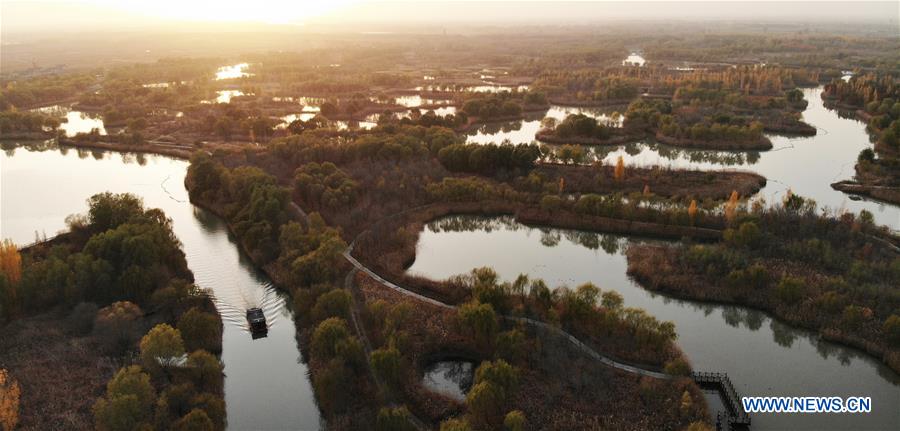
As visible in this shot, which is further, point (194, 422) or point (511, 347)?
point (511, 347)

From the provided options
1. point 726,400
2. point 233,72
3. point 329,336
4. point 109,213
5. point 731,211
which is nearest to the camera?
point 726,400

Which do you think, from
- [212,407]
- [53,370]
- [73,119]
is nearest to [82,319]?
[53,370]

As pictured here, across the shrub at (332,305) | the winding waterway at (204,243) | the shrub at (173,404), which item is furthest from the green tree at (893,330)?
the shrub at (173,404)

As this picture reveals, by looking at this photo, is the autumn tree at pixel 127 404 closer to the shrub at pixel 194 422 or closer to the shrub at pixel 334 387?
the shrub at pixel 194 422

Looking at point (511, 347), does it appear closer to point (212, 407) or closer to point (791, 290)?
point (212, 407)

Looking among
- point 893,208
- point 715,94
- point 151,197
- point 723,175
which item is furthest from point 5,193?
point 715,94

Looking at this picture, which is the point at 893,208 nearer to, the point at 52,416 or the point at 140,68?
the point at 52,416

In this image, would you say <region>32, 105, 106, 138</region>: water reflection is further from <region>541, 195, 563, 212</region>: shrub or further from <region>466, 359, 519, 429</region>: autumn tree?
<region>466, 359, 519, 429</region>: autumn tree
